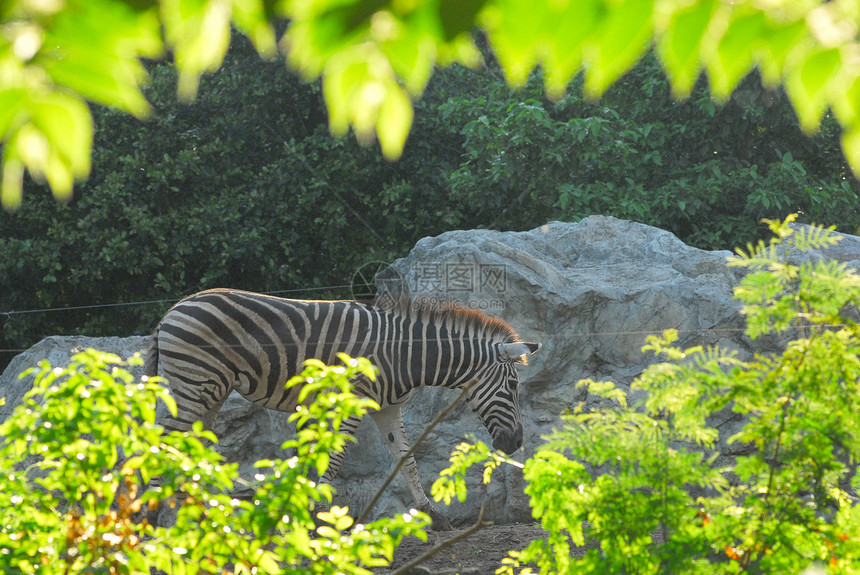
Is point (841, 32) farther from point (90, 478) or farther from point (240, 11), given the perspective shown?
point (90, 478)

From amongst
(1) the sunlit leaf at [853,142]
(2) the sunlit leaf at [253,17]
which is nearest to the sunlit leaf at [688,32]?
(1) the sunlit leaf at [853,142]

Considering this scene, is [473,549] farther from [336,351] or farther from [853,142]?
[853,142]

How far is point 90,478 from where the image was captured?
239cm

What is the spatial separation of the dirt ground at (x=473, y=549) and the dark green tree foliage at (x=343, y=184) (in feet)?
15.1

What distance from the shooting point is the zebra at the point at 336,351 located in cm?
605

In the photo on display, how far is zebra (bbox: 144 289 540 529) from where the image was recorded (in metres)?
6.05

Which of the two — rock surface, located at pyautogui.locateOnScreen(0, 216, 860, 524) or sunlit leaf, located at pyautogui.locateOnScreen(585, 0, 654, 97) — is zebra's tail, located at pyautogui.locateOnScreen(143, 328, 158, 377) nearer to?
rock surface, located at pyautogui.locateOnScreen(0, 216, 860, 524)

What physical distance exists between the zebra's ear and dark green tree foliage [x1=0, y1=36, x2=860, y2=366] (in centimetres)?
405

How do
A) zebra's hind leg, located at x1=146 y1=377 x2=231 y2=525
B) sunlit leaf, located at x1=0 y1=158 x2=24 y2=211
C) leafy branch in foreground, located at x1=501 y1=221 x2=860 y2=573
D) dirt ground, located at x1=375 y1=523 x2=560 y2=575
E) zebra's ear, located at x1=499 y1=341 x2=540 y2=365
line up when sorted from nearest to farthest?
sunlit leaf, located at x1=0 y1=158 x2=24 y2=211 < leafy branch in foreground, located at x1=501 y1=221 x2=860 y2=573 < dirt ground, located at x1=375 y1=523 x2=560 y2=575 < zebra's hind leg, located at x1=146 y1=377 x2=231 y2=525 < zebra's ear, located at x1=499 y1=341 x2=540 y2=365

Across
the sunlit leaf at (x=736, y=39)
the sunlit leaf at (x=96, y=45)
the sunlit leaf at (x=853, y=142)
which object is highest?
the sunlit leaf at (x=736, y=39)

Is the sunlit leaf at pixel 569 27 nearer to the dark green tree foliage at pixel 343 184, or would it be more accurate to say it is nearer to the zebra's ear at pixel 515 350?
the zebra's ear at pixel 515 350

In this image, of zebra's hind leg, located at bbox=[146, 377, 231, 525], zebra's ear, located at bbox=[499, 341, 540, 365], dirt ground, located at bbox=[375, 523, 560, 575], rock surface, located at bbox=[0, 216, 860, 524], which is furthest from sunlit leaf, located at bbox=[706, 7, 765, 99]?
rock surface, located at bbox=[0, 216, 860, 524]

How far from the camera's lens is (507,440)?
20.3ft

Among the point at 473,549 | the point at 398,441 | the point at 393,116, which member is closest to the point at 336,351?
the point at 398,441
